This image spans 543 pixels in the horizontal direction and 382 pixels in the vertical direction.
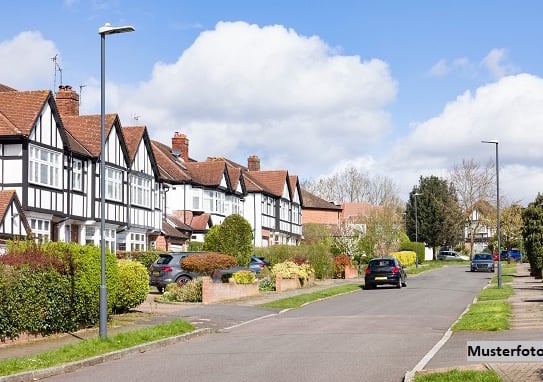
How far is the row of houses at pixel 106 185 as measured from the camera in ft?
107

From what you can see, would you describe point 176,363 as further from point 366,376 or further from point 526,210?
point 526,210

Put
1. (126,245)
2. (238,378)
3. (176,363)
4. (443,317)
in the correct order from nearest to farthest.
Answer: (238,378)
(176,363)
(443,317)
(126,245)

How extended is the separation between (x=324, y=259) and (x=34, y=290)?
30149 mm

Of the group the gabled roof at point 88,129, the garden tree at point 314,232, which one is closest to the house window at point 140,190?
the gabled roof at point 88,129

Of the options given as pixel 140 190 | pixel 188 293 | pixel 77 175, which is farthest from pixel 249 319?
pixel 140 190

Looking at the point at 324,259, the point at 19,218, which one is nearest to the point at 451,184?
the point at 324,259

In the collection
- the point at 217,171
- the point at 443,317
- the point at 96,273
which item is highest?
the point at 217,171

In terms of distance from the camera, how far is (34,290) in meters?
16.6

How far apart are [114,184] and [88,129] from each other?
127 inches

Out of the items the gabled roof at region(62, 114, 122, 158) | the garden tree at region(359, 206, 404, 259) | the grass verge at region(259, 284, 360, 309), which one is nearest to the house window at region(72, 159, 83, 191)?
the gabled roof at region(62, 114, 122, 158)

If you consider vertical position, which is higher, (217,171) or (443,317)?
(217,171)

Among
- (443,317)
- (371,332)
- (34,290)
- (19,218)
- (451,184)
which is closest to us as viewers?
(34,290)

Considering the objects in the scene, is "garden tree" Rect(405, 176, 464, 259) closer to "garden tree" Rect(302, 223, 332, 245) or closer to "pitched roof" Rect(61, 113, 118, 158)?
"garden tree" Rect(302, 223, 332, 245)

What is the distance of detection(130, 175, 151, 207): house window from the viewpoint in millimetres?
44688
